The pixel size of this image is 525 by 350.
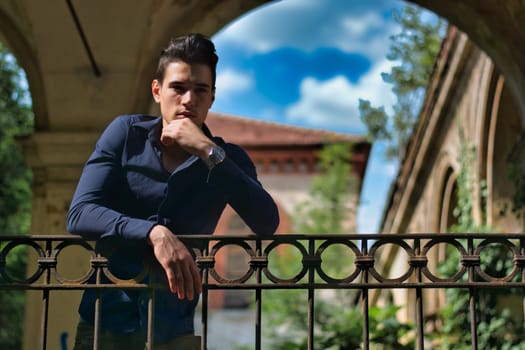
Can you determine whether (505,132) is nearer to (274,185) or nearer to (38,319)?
(38,319)

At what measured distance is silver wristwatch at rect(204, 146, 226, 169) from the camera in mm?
3393

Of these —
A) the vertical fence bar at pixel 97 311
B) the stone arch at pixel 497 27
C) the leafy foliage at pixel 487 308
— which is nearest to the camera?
the vertical fence bar at pixel 97 311

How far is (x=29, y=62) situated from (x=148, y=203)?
341 cm

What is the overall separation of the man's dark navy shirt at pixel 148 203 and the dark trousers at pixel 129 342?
3 cm

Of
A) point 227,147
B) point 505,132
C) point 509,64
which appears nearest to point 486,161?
point 505,132

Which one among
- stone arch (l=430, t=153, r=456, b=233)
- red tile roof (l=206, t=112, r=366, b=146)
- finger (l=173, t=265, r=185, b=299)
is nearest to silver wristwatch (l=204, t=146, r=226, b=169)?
finger (l=173, t=265, r=185, b=299)

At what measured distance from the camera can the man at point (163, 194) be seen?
3395 mm

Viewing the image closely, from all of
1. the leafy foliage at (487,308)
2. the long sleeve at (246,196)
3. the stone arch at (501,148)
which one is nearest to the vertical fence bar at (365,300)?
the long sleeve at (246,196)

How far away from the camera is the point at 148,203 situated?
3.49m

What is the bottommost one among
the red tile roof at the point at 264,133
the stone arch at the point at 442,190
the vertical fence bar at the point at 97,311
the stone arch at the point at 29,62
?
the vertical fence bar at the point at 97,311

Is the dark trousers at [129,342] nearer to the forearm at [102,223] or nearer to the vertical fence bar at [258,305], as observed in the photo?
the vertical fence bar at [258,305]

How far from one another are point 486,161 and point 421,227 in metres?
5.84

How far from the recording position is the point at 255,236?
3463 mm

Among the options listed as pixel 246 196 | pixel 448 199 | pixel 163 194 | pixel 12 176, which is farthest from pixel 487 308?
pixel 12 176
